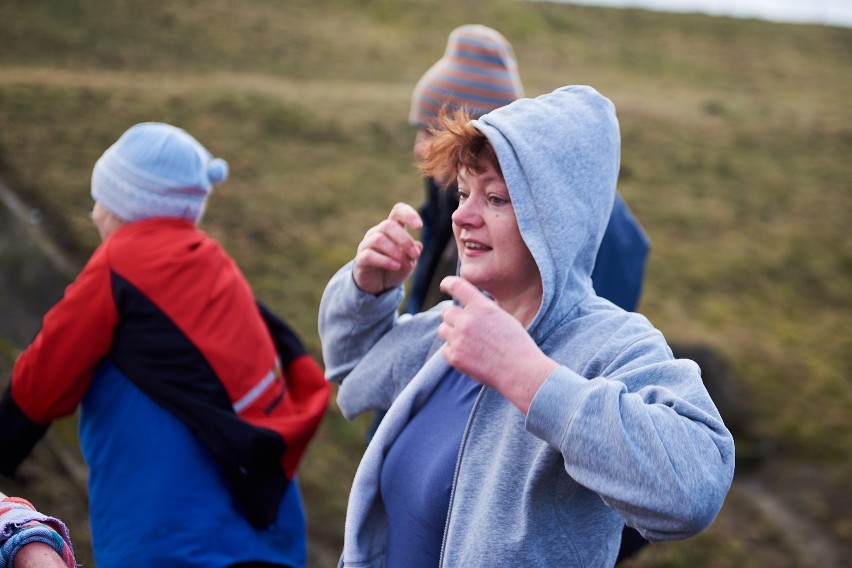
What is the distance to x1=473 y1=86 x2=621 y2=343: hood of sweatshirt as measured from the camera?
2014 millimetres

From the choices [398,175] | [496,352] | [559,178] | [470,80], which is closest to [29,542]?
[496,352]

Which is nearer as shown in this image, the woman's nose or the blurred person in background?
the blurred person in background

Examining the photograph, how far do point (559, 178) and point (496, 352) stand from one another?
1.59 ft

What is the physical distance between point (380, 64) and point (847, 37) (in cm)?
1268

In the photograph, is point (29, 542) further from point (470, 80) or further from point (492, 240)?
point (470, 80)

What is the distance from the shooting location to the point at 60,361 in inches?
114

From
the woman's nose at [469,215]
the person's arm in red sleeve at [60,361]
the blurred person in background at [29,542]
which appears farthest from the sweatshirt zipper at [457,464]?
the person's arm in red sleeve at [60,361]

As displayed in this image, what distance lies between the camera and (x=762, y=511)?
6406 millimetres

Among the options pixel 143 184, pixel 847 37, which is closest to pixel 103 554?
pixel 143 184

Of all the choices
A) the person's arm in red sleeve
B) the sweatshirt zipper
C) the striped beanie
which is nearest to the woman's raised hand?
the sweatshirt zipper

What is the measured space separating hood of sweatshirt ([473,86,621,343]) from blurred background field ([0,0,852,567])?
3.20 m

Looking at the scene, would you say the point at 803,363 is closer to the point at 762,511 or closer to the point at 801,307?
the point at 801,307

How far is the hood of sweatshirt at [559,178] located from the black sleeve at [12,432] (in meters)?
1.86

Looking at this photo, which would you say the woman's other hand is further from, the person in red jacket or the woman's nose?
the person in red jacket
